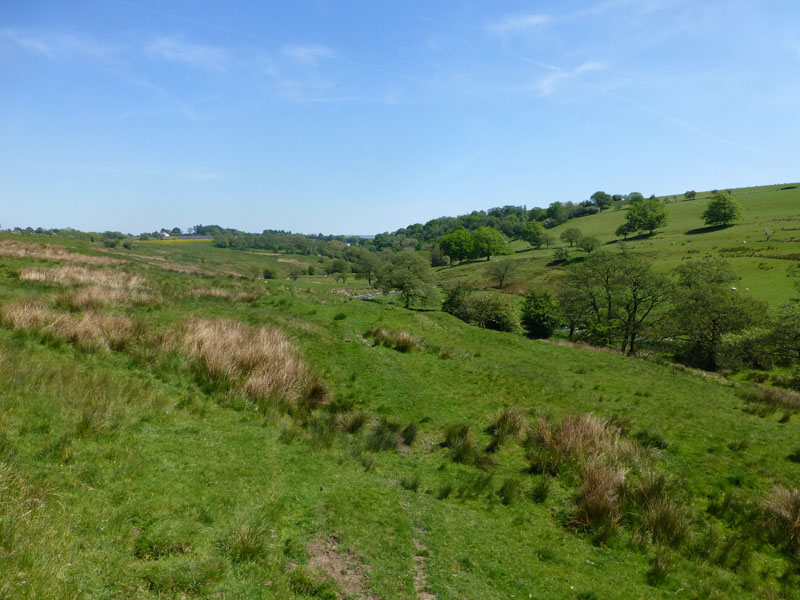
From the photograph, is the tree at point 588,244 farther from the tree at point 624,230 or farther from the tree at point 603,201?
the tree at point 603,201

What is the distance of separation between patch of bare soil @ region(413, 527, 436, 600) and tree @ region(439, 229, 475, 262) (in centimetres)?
13181

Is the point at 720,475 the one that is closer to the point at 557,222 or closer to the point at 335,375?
the point at 335,375

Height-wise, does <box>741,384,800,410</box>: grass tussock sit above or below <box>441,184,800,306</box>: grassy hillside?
below

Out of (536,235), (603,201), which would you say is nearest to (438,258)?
(536,235)

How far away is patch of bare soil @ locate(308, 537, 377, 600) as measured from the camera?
528 centimetres

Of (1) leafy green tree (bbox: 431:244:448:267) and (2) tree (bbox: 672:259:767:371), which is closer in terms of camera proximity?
(2) tree (bbox: 672:259:767:371)

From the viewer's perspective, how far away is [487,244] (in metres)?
133

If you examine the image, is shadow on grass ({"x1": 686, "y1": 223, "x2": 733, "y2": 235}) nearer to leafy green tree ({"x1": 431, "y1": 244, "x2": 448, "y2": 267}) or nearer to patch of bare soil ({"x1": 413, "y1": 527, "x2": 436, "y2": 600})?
leafy green tree ({"x1": 431, "y1": 244, "x2": 448, "y2": 267})

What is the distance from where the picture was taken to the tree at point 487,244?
133m

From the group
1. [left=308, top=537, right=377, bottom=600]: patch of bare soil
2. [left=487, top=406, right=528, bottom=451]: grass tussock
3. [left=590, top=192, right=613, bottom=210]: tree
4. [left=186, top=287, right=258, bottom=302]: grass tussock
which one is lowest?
[left=487, top=406, right=528, bottom=451]: grass tussock

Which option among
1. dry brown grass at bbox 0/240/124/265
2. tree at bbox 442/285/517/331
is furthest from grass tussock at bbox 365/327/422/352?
tree at bbox 442/285/517/331

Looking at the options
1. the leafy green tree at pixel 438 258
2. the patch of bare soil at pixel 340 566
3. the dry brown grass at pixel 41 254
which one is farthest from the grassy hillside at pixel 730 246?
the dry brown grass at pixel 41 254

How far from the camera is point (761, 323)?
3800 centimetres

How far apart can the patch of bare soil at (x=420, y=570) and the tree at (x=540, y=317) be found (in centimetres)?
4734
